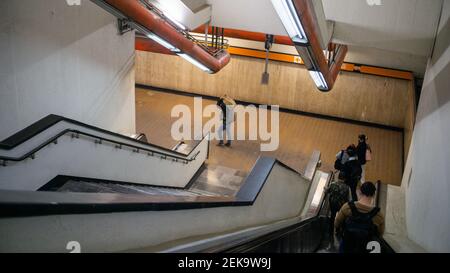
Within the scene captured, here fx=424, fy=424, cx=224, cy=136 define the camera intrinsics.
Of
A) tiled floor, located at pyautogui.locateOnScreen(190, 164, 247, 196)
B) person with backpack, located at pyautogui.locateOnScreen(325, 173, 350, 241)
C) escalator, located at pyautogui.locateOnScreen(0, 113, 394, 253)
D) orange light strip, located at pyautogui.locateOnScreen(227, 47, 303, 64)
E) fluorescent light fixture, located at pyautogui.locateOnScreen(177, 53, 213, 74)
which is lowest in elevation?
tiled floor, located at pyautogui.locateOnScreen(190, 164, 247, 196)

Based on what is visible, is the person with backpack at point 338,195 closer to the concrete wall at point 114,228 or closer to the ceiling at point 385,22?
the concrete wall at point 114,228

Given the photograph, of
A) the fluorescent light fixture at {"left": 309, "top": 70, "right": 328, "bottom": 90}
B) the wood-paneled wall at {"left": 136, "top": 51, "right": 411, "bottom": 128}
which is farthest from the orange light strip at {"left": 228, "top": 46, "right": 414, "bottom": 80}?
the fluorescent light fixture at {"left": 309, "top": 70, "right": 328, "bottom": 90}

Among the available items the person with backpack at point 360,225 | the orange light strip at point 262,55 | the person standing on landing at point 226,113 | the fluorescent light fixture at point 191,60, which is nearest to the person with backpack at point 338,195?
the person with backpack at point 360,225

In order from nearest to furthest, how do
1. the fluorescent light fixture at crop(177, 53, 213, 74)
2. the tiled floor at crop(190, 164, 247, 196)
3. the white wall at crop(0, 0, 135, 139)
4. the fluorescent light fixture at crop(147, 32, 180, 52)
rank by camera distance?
the white wall at crop(0, 0, 135, 139) → the fluorescent light fixture at crop(147, 32, 180, 52) → the fluorescent light fixture at crop(177, 53, 213, 74) → the tiled floor at crop(190, 164, 247, 196)

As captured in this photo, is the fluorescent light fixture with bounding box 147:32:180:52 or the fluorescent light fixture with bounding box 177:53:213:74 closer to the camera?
the fluorescent light fixture with bounding box 147:32:180:52

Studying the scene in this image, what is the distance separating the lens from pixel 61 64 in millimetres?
6141

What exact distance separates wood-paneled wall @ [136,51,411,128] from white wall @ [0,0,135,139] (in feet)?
19.4

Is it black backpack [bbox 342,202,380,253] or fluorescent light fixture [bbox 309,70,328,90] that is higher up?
fluorescent light fixture [bbox 309,70,328,90]

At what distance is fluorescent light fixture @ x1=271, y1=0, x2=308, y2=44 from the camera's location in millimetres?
4645

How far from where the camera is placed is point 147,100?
14.0 m

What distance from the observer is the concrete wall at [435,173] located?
4051 millimetres

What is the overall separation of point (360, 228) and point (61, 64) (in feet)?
15.4

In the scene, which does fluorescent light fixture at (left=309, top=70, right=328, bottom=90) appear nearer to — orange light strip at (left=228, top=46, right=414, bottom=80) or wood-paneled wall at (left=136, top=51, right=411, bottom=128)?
orange light strip at (left=228, top=46, right=414, bottom=80)

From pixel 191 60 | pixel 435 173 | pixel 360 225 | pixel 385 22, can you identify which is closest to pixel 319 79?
pixel 385 22
